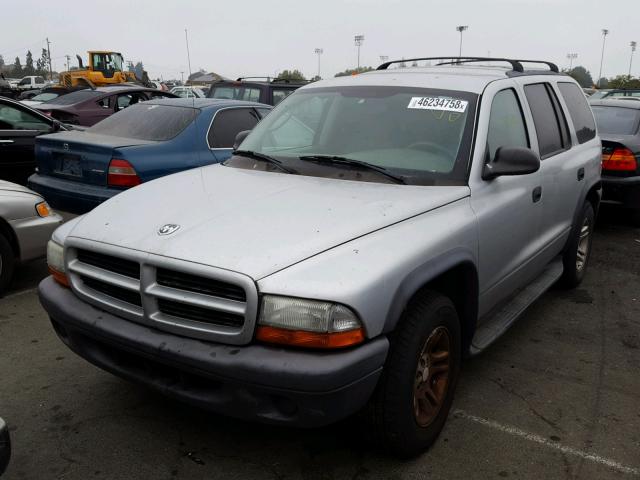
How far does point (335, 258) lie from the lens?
2.44m

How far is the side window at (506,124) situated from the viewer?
3.55 m

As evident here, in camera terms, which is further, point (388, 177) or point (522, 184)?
point (522, 184)

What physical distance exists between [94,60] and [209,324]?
34.3m

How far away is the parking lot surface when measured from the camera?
9.26 ft

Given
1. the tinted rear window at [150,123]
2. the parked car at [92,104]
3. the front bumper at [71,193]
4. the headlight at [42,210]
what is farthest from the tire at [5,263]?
the parked car at [92,104]

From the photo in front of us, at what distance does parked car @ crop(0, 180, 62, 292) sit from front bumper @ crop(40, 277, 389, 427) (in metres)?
2.65

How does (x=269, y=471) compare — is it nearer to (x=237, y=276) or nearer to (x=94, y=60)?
(x=237, y=276)

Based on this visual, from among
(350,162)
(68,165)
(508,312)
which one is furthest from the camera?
(68,165)

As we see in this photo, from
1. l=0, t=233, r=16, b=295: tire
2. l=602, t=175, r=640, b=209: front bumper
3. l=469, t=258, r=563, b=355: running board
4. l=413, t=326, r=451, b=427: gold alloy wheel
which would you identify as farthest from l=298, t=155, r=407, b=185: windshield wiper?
l=602, t=175, r=640, b=209: front bumper

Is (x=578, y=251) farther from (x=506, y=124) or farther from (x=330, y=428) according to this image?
(x=330, y=428)

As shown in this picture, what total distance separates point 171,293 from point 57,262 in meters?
0.92

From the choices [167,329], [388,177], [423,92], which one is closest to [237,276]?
[167,329]

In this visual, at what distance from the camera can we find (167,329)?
2.52 m

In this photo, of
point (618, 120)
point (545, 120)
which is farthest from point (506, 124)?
point (618, 120)
